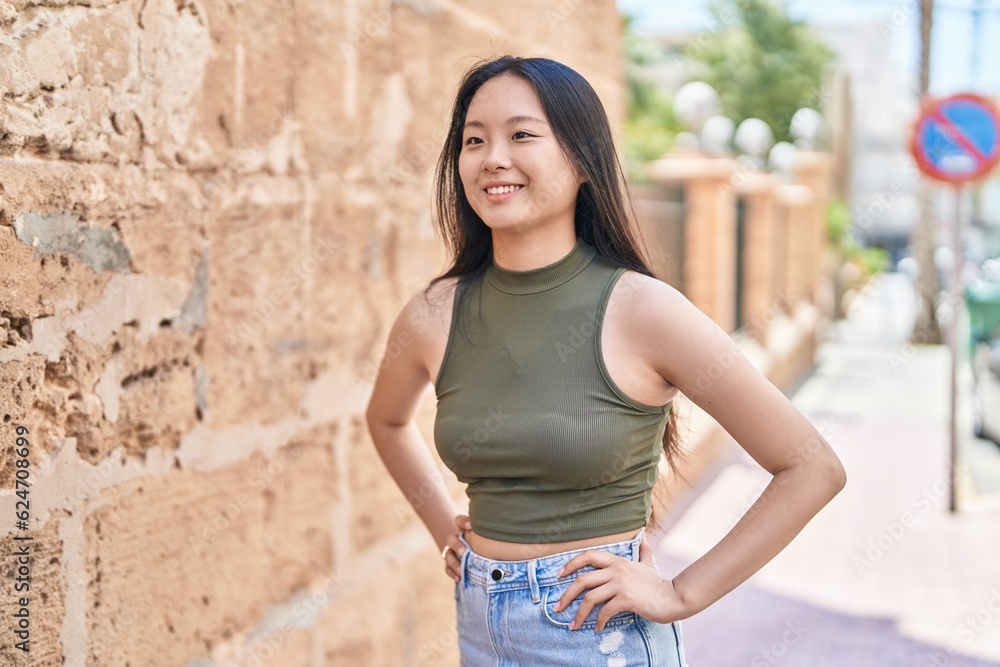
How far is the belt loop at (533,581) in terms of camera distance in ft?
5.95

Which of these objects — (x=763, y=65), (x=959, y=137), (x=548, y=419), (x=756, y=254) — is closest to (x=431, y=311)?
(x=548, y=419)

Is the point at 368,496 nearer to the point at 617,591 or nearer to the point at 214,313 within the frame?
the point at 214,313

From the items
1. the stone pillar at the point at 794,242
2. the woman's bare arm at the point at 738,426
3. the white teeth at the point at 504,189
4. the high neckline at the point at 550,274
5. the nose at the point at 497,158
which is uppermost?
the nose at the point at 497,158

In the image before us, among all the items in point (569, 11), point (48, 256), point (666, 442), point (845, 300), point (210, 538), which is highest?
point (569, 11)

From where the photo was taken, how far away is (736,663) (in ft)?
14.3

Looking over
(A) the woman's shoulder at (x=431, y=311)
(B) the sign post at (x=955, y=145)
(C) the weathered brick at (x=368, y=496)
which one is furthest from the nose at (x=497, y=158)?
(B) the sign post at (x=955, y=145)

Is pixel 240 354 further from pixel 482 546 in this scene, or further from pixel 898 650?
pixel 898 650

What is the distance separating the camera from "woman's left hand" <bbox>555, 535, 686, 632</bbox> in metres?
1.77

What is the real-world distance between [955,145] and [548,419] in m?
6.28

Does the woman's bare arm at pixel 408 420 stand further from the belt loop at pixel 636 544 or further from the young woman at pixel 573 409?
the belt loop at pixel 636 544

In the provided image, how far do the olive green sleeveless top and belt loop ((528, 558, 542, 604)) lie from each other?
1.8 inches

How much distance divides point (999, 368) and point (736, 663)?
237 inches

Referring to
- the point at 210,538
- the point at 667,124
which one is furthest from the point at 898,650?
the point at 667,124

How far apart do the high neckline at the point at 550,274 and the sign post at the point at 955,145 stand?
5.80 m
